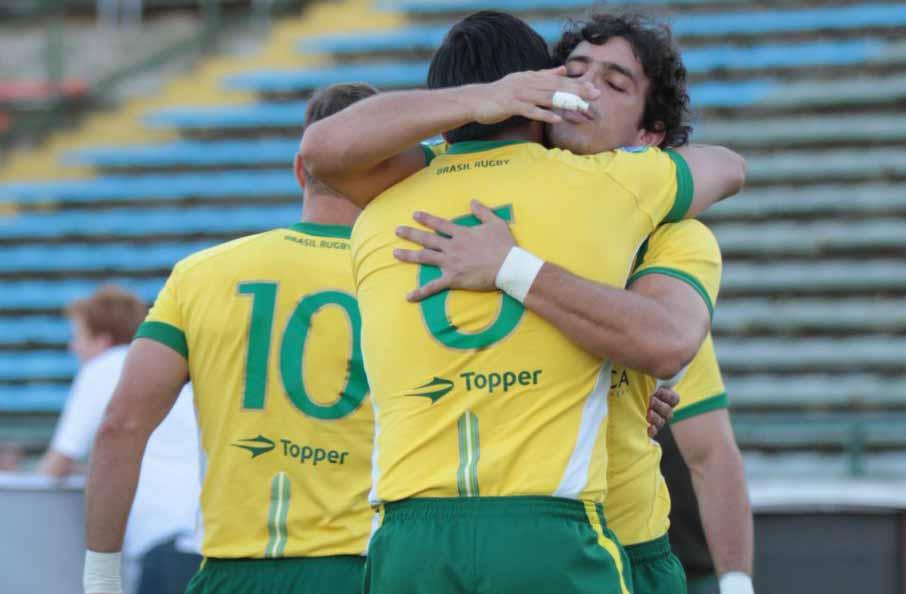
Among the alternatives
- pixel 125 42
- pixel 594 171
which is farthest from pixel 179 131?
pixel 594 171

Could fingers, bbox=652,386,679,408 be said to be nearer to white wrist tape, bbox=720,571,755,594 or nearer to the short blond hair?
white wrist tape, bbox=720,571,755,594

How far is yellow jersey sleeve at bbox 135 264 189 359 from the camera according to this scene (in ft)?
11.3

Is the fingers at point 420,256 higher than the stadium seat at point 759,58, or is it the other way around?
the fingers at point 420,256

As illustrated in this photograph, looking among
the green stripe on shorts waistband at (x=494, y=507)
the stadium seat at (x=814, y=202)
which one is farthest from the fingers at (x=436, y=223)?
the stadium seat at (x=814, y=202)

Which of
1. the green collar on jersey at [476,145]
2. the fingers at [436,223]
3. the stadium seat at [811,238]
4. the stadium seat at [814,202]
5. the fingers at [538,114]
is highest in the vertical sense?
the fingers at [538,114]

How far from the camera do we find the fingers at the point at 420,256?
258 cm

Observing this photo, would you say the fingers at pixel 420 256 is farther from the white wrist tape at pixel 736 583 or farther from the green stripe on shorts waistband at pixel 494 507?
the white wrist tape at pixel 736 583

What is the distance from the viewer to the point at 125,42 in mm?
15617

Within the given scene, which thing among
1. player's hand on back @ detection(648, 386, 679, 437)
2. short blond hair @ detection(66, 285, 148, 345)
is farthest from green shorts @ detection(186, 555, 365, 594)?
short blond hair @ detection(66, 285, 148, 345)

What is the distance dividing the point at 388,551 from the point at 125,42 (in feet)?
45.7

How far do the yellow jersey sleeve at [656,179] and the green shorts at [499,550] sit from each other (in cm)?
57

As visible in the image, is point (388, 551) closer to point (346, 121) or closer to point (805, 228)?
point (346, 121)

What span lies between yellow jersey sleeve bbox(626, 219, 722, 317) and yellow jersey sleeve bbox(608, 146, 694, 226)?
0.11ft

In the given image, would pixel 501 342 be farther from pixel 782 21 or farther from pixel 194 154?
pixel 194 154
